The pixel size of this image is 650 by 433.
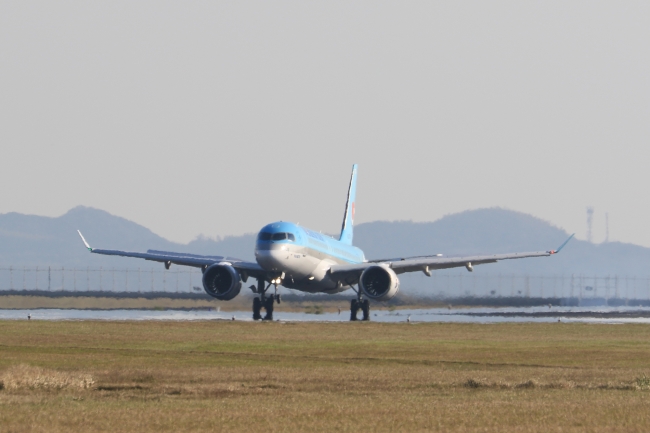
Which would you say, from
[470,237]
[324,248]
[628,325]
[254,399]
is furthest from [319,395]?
[470,237]

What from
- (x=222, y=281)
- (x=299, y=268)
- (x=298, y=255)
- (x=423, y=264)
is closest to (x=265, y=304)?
(x=299, y=268)

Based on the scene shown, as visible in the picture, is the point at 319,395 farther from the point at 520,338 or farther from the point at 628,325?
the point at 628,325

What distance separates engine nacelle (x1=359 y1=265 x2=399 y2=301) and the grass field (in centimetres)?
1230

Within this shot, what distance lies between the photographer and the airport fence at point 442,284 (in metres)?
74.4

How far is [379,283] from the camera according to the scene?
5697 centimetres

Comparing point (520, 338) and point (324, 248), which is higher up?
point (324, 248)

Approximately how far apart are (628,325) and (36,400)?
119 ft

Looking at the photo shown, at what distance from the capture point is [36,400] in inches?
795

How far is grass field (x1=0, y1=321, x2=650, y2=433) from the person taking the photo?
1745cm

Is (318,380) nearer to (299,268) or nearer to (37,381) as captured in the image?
(37,381)

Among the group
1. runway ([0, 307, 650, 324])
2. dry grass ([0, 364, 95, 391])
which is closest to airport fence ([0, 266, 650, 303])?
runway ([0, 307, 650, 324])

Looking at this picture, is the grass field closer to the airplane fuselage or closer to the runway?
the airplane fuselage

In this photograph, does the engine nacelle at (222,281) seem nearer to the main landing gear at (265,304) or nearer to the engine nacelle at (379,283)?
the main landing gear at (265,304)

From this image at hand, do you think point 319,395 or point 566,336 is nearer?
point 319,395
